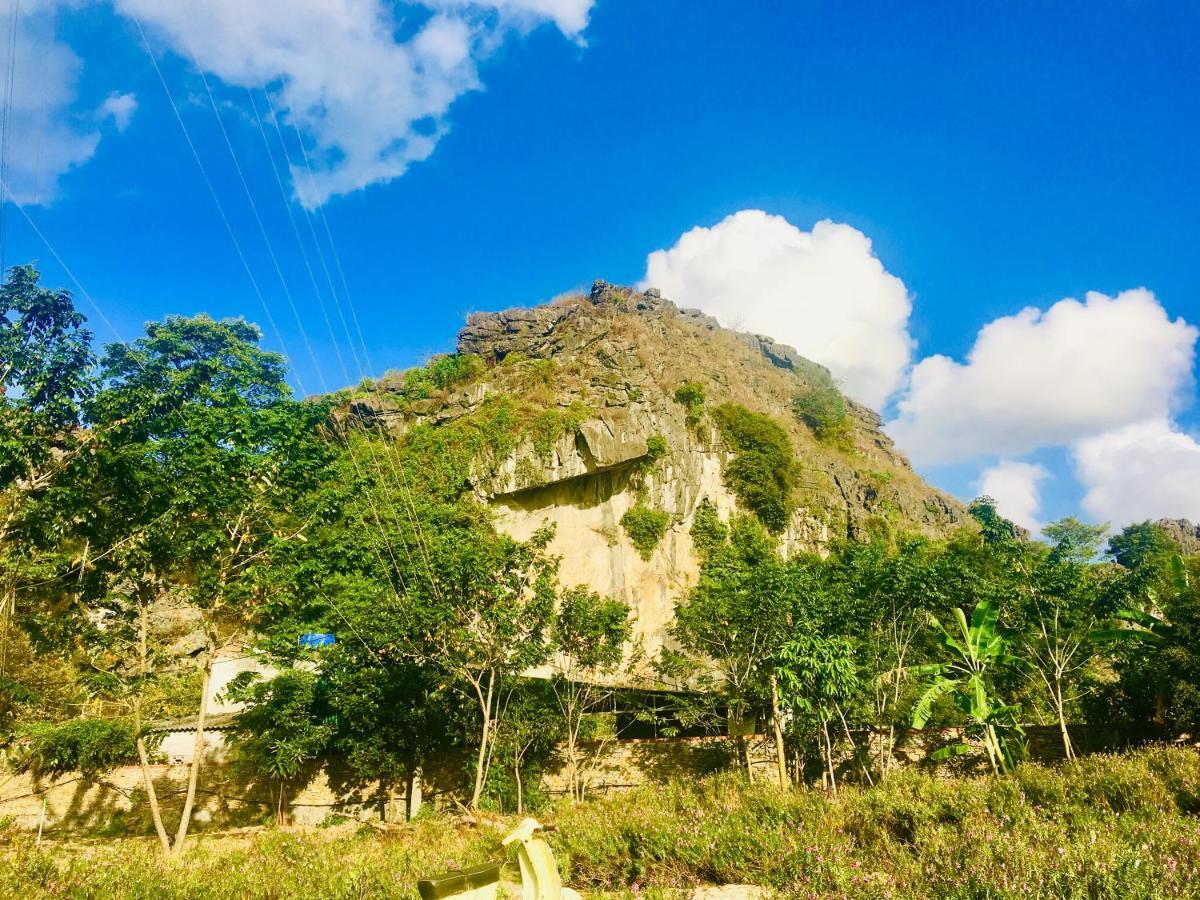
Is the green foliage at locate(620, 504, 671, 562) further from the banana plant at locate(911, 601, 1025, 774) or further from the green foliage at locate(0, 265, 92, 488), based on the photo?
the green foliage at locate(0, 265, 92, 488)

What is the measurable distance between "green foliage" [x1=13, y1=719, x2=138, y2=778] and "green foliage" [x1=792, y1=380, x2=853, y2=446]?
120 feet

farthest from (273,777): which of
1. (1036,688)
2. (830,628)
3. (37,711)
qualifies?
(1036,688)

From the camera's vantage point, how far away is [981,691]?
13219 mm

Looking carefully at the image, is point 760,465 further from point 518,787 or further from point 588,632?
point 518,787

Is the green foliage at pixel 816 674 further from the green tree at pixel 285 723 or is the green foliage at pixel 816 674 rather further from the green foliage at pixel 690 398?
the green foliage at pixel 690 398

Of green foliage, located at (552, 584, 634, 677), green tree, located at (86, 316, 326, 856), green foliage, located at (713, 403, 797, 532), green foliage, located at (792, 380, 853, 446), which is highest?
green foliage, located at (792, 380, 853, 446)

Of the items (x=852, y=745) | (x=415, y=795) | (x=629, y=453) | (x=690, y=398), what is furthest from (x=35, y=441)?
(x=690, y=398)

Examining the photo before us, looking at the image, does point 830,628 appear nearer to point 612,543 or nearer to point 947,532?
point 612,543

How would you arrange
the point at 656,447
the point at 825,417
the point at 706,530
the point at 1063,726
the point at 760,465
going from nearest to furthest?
the point at 1063,726, the point at 656,447, the point at 706,530, the point at 760,465, the point at 825,417

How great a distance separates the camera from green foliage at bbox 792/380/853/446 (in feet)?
133

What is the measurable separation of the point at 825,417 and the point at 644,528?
18.2 meters

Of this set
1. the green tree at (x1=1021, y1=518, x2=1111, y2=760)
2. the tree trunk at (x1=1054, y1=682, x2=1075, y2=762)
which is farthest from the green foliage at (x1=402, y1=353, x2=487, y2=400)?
the tree trunk at (x1=1054, y1=682, x2=1075, y2=762)

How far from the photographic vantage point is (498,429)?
28.4m

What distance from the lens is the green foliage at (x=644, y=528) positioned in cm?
2888
